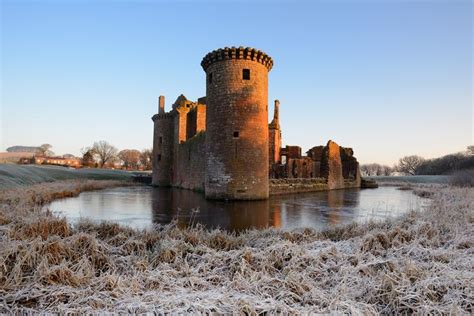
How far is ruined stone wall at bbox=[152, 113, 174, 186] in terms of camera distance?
29141 mm

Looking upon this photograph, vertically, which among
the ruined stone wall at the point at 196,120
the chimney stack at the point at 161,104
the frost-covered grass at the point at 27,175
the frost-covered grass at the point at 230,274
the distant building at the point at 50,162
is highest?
the chimney stack at the point at 161,104

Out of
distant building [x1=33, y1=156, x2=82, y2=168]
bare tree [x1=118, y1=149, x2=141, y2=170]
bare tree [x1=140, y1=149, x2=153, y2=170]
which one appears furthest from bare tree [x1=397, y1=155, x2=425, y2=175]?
distant building [x1=33, y1=156, x2=82, y2=168]

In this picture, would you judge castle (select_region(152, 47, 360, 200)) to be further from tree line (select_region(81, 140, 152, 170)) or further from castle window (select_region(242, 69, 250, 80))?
tree line (select_region(81, 140, 152, 170))

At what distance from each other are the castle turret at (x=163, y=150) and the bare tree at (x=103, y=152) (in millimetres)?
57325

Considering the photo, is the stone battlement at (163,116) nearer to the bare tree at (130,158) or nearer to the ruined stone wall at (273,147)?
the ruined stone wall at (273,147)

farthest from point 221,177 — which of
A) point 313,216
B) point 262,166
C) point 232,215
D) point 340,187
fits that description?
point 340,187

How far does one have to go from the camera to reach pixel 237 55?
46.0 ft

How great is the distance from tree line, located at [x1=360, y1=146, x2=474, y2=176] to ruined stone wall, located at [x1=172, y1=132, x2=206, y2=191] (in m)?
43.3

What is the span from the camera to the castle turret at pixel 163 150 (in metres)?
29.1

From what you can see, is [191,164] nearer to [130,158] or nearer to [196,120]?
[196,120]

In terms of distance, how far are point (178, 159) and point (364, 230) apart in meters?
22.0

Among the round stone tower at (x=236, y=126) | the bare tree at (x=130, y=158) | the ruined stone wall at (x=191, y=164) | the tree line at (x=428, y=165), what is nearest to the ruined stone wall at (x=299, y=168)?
→ the ruined stone wall at (x=191, y=164)

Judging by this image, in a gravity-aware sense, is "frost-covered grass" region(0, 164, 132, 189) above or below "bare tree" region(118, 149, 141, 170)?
below

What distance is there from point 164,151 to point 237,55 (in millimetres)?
17416
